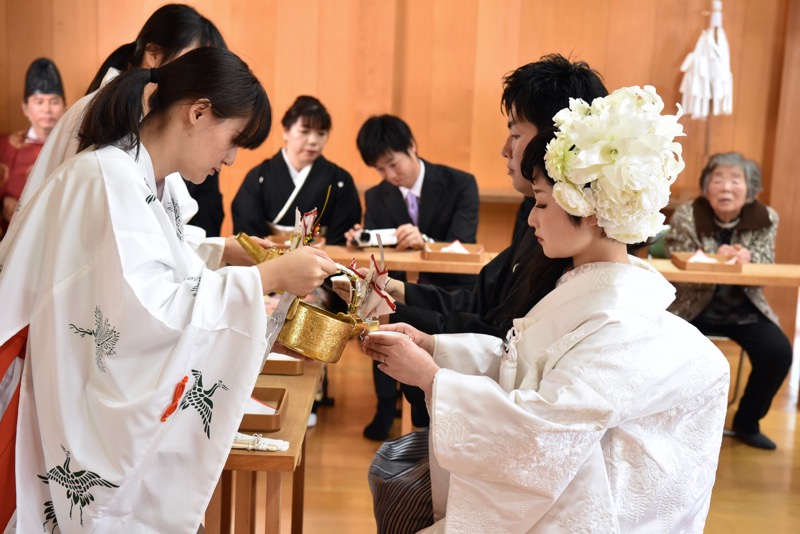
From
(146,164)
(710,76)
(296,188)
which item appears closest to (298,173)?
(296,188)

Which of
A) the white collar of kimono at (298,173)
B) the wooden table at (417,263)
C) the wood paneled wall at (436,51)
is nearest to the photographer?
the wooden table at (417,263)

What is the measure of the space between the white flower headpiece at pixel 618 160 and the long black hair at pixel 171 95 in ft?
2.24

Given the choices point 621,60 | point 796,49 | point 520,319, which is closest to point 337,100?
point 621,60

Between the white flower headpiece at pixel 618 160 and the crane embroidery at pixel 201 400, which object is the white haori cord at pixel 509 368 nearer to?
the white flower headpiece at pixel 618 160

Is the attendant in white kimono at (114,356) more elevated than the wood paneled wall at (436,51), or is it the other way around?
the wood paneled wall at (436,51)

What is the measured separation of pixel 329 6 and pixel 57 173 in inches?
178

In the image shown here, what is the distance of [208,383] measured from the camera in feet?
6.04

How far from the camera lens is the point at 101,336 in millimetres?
1793

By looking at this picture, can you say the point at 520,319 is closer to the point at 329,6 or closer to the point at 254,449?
the point at 254,449

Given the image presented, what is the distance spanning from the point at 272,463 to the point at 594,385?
672mm

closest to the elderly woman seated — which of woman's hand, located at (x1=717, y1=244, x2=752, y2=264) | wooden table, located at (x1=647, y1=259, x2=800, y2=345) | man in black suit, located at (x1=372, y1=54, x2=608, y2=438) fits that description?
woman's hand, located at (x1=717, y1=244, x2=752, y2=264)

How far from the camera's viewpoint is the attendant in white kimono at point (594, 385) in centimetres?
180

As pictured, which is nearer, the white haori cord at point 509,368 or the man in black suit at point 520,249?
the white haori cord at point 509,368

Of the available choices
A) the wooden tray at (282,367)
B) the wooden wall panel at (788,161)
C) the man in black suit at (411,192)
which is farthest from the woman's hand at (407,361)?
the wooden wall panel at (788,161)
